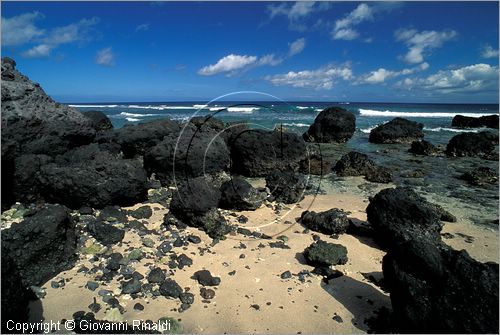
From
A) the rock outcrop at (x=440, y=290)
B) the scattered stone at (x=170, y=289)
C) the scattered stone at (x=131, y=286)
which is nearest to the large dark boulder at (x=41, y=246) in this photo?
the scattered stone at (x=131, y=286)

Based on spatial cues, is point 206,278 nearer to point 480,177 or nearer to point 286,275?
point 286,275

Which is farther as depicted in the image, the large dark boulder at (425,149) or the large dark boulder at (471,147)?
the large dark boulder at (425,149)

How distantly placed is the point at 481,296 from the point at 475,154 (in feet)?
53.4

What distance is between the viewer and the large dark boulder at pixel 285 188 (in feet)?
29.6

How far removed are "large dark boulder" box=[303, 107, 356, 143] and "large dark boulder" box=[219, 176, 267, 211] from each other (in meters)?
15.1

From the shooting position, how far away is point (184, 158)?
368 inches

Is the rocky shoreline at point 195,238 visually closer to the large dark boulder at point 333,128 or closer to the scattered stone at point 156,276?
the scattered stone at point 156,276

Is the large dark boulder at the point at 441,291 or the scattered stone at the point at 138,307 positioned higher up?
the large dark boulder at the point at 441,291

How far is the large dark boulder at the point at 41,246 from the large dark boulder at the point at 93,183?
1.77 m

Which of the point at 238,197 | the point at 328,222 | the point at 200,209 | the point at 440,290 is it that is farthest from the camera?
the point at 238,197

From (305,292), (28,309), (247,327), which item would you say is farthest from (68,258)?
(305,292)

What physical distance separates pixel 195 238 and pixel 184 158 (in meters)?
3.36

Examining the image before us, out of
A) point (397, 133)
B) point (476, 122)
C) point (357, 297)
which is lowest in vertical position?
point (357, 297)

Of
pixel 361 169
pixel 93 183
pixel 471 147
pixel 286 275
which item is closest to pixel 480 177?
pixel 361 169
